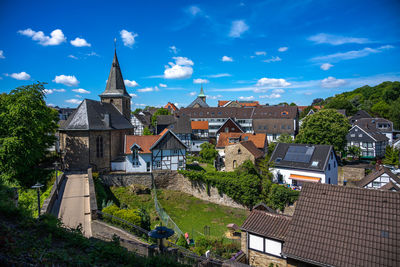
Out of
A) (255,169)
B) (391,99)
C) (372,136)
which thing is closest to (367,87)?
(391,99)

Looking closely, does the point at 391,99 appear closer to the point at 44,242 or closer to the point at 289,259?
the point at 289,259

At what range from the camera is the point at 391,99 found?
87625 millimetres

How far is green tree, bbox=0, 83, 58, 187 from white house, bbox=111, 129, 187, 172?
29.5 ft

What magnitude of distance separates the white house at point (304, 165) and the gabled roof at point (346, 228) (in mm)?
14297

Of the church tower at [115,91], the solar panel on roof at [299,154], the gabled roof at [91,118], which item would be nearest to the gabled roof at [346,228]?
the solar panel on roof at [299,154]

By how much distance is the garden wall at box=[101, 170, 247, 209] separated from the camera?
88.0 ft

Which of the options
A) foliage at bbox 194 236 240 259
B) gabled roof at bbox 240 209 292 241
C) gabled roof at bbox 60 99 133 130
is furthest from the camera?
gabled roof at bbox 60 99 133 130

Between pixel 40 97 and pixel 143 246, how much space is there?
21129mm

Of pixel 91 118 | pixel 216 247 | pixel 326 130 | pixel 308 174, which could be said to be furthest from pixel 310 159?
pixel 91 118

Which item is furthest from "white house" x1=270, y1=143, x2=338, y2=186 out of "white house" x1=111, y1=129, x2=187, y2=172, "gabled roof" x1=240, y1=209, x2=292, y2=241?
"gabled roof" x1=240, y1=209, x2=292, y2=241

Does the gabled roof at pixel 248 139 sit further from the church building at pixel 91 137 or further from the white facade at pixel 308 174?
the church building at pixel 91 137

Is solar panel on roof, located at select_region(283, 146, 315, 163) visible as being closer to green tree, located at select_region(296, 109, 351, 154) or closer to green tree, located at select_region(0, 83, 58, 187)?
green tree, located at select_region(296, 109, 351, 154)

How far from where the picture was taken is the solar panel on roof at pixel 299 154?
2709cm

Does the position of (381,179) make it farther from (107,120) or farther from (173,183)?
(107,120)
